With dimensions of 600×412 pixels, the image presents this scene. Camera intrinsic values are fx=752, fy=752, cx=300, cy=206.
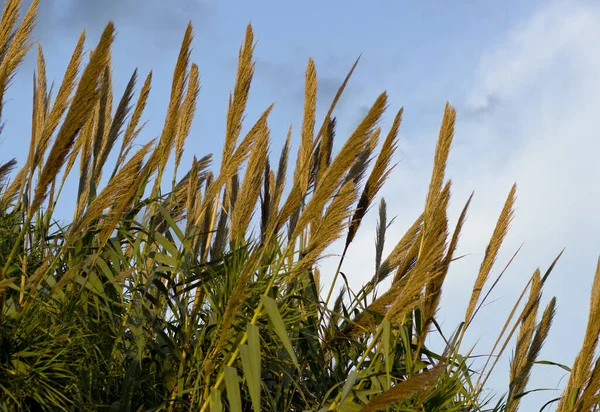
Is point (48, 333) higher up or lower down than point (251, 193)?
lower down

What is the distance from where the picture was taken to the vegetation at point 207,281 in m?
2.18

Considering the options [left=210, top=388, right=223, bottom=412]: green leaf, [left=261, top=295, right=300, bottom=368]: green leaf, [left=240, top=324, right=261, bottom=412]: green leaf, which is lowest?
[left=210, top=388, right=223, bottom=412]: green leaf

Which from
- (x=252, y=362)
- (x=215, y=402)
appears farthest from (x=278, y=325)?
(x=215, y=402)

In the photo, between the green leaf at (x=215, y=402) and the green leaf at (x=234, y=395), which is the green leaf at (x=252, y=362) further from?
the green leaf at (x=215, y=402)

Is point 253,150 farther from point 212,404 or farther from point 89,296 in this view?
point 212,404

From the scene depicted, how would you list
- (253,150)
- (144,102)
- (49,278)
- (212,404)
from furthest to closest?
(144,102) < (253,150) < (49,278) < (212,404)

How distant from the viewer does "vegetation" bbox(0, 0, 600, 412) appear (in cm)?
218

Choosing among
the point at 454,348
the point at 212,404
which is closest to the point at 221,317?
the point at 212,404

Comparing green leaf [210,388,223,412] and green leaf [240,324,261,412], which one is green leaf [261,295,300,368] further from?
green leaf [210,388,223,412]

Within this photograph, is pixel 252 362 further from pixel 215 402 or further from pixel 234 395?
pixel 215 402

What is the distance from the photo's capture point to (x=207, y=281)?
8.00ft

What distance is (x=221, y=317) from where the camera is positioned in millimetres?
2201

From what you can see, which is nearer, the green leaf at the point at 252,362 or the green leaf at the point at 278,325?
the green leaf at the point at 252,362

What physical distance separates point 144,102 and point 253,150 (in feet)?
2.10
